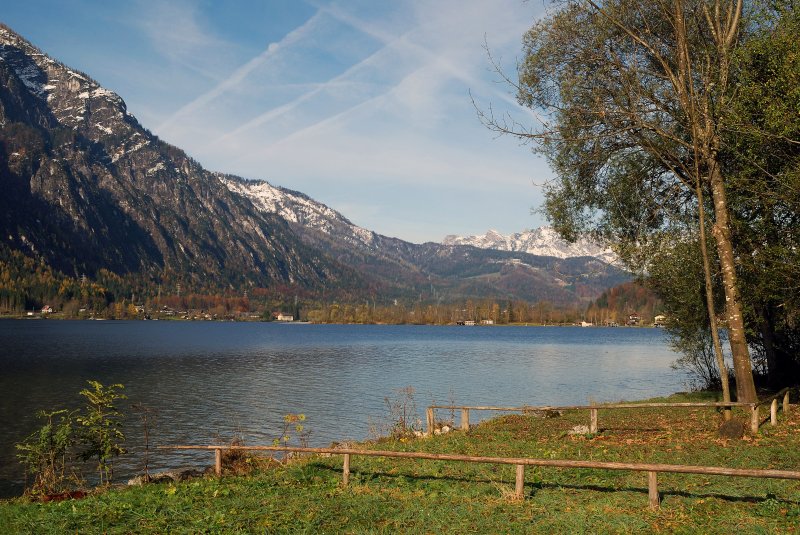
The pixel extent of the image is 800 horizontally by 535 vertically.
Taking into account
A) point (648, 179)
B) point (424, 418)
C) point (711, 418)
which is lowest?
point (424, 418)

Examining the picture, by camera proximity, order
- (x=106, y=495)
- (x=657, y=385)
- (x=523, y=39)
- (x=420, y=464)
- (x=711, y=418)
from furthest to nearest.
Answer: (x=657, y=385)
(x=523, y=39)
(x=711, y=418)
(x=420, y=464)
(x=106, y=495)

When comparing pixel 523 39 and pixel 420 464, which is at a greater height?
pixel 523 39

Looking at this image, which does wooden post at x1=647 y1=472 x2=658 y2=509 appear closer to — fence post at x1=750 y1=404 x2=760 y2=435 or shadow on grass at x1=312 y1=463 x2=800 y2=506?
shadow on grass at x1=312 y1=463 x2=800 y2=506

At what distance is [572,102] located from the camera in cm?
2462

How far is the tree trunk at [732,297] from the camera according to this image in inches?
840

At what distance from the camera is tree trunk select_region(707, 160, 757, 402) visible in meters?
21.3

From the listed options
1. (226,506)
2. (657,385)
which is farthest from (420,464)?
(657,385)

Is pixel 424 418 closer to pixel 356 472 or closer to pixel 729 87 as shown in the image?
pixel 356 472

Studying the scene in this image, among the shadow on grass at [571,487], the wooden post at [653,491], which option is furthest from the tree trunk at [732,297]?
the wooden post at [653,491]

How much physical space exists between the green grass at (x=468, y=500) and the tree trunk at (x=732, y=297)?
5.30 ft

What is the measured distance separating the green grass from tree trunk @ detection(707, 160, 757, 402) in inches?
63.6

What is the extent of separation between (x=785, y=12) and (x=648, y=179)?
825 centimetres

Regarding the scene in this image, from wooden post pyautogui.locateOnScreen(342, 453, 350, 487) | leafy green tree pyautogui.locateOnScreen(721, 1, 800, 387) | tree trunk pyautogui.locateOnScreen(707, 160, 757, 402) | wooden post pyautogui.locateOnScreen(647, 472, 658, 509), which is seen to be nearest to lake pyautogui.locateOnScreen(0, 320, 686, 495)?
wooden post pyautogui.locateOnScreen(342, 453, 350, 487)

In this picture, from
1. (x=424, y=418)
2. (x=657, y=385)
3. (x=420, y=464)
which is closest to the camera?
(x=420, y=464)
